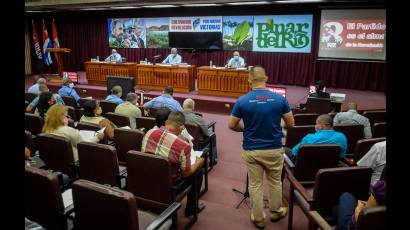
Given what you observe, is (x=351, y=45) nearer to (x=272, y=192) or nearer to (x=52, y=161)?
A: (x=272, y=192)

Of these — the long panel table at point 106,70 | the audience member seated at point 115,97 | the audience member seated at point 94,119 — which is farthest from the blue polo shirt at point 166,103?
the long panel table at point 106,70

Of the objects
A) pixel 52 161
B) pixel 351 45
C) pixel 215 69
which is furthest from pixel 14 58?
pixel 351 45

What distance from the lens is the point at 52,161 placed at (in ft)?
9.86

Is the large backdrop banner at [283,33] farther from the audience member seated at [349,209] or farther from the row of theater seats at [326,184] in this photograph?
the audience member seated at [349,209]

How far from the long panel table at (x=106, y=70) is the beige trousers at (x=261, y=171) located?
24.1 ft

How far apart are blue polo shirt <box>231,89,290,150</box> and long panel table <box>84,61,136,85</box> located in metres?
7.32

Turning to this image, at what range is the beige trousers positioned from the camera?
2.72m

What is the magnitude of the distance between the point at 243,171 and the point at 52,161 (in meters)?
2.27

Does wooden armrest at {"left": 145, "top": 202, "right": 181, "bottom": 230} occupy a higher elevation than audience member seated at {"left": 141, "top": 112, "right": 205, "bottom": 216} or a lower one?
lower

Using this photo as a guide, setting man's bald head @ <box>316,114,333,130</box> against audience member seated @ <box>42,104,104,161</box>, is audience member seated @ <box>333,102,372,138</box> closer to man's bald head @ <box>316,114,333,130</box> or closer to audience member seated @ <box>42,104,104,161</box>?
man's bald head @ <box>316,114,333,130</box>

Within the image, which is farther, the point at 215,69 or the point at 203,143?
the point at 215,69

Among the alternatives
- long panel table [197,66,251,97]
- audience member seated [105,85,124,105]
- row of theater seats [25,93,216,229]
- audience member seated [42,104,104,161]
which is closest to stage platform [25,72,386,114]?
long panel table [197,66,251,97]

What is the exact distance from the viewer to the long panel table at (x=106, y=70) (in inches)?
373

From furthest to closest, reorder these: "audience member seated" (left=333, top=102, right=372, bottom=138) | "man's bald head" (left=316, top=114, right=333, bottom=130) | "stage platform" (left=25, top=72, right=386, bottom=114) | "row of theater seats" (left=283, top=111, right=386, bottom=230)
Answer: "stage platform" (left=25, top=72, right=386, bottom=114) < "audience member seated" (left=333, top=102, right=372, bottom=138) < "man's bald head" (left=316, top=114, right=333, bottom=130) < "row of theater seats" (left=283, top=111, right=386, bottom=230)
